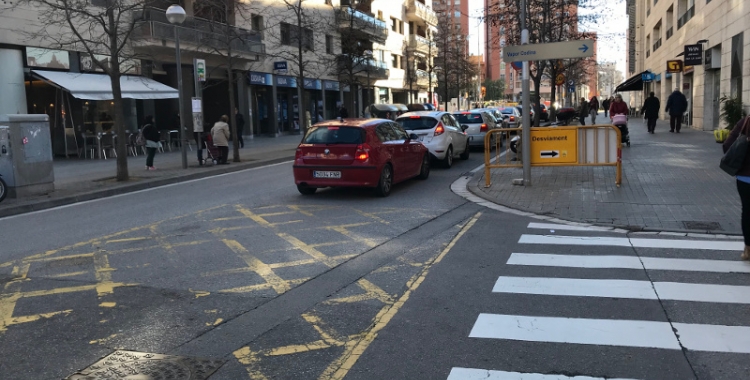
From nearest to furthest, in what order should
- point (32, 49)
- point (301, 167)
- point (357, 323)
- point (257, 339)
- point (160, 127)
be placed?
1. point (257, 339)
2. point (357, 323)
3. point (301, 167)
4. point (32, 49)
5. point (160, 127)

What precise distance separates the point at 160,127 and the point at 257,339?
27.9m

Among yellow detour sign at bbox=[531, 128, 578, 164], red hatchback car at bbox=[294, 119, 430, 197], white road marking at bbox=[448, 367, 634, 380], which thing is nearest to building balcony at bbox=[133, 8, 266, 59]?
red hatchback car at bbox=[294, 119, 430, 197]

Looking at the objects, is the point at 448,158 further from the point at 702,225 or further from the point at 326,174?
the point at 702,225

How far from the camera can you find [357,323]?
5.07 metres

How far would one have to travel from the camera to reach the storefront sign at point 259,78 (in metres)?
35.2

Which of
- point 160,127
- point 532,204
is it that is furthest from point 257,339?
point 160,127

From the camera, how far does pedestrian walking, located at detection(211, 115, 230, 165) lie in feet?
63.6

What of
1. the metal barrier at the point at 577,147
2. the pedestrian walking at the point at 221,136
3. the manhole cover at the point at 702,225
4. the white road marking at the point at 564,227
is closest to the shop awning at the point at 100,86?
the pedestrian walking at the point at 221,136

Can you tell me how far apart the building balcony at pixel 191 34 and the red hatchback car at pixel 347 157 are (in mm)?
12565

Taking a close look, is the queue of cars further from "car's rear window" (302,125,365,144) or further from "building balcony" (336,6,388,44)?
"building balcony" (336,6,388,44)

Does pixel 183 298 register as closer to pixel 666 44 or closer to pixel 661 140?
pixel 661 140

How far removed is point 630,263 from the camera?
6879 millimetres

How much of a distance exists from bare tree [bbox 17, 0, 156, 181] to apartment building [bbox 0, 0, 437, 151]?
0.34 meters

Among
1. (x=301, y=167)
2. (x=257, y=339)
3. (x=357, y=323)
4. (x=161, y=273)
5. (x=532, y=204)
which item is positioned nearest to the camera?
→ (x=257, y=339)
